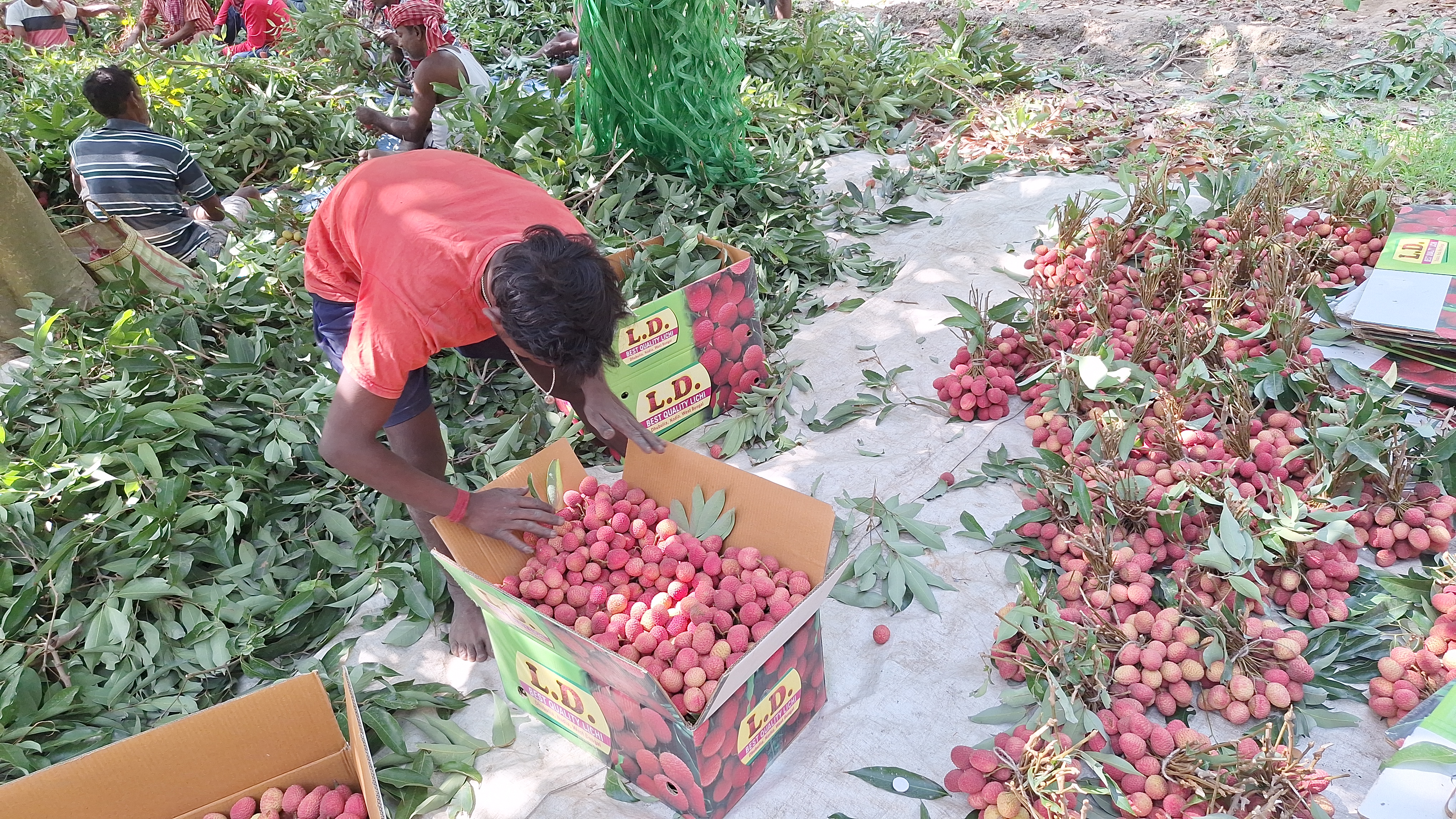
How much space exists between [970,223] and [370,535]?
2.32 m

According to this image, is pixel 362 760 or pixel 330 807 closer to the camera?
pixel 362 760

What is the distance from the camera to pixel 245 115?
11.6 feet

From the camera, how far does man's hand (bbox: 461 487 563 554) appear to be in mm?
1580

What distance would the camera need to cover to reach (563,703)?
5.00 feet

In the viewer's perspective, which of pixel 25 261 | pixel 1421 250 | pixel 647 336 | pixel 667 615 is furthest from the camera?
pixel 25 261

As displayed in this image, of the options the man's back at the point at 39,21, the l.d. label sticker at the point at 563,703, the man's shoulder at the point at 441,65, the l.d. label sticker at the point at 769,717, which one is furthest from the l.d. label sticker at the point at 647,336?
the man's back at the point at 39,21

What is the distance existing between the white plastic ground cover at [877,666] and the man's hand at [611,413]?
52 centimetres

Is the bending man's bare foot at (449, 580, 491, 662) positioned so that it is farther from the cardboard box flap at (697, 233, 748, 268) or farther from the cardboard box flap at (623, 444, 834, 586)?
the cardboard box flap at (697, 233, 748, 268)

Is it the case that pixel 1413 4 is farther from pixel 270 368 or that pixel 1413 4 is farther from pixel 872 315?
pixel 270 368

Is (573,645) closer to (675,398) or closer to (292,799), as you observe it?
(292,799)

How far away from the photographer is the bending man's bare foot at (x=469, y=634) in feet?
5.77

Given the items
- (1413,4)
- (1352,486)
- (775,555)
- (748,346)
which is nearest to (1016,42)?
(1413,4)

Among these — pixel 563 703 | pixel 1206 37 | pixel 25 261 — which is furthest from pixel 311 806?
pixel 1206 37

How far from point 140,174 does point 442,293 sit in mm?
2292
